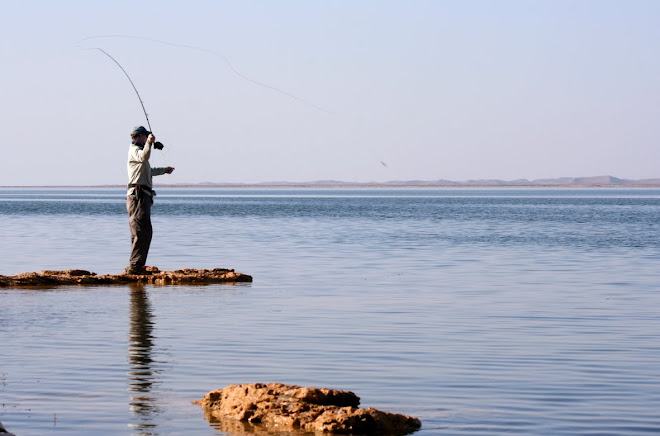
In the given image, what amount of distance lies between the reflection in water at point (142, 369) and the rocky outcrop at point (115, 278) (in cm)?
217

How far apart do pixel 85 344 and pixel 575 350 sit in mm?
4478

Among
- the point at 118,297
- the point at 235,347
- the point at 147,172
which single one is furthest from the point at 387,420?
the point at 147,172

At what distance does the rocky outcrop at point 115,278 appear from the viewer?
641 inches

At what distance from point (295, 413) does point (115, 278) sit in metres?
9.77

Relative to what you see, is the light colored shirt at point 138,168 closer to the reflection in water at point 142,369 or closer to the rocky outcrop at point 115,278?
the rocky outcrop at point 115,278

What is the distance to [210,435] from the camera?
284 inches

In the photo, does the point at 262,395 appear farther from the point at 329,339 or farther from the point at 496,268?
the point at 496,268

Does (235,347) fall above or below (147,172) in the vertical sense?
below

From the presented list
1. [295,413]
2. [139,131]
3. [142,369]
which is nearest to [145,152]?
[139,131]

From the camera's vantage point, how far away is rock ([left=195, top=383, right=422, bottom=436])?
7234 millimetres

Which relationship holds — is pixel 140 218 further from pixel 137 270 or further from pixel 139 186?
pixel 137 270

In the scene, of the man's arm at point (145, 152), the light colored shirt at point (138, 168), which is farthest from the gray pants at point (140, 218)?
the man's arm at point (145, 152)

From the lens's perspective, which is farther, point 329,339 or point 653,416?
point 329,339

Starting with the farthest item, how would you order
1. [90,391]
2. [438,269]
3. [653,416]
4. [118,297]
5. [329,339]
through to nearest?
[438,269] → [118,297] → [329,339] → [90,391] → [653,416]
